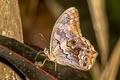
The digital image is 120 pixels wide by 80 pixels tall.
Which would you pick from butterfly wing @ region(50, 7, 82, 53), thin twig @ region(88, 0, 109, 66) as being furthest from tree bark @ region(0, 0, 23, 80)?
thin twig @ region(88, 0, 109, 66)

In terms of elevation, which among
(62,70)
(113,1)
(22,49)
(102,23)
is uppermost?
(113,1)

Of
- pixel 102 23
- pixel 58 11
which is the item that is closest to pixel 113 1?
pixel 102 23

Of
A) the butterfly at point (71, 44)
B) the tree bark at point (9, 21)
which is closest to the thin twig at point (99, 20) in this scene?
the butterfly at point (71, 44)

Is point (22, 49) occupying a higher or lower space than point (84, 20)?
lower

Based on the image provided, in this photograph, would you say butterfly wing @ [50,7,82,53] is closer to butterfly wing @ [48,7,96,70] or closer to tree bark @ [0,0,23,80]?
butterfly wing @ [48,7,96,70]

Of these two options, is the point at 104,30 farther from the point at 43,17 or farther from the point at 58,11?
the point at 43,17

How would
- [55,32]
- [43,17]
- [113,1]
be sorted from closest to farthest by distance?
[55,32] → [113,1] → [43,17]

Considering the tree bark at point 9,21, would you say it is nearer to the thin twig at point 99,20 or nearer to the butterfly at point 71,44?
the butterfly at point 71,44

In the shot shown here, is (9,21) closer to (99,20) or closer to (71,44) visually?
(71,44)
